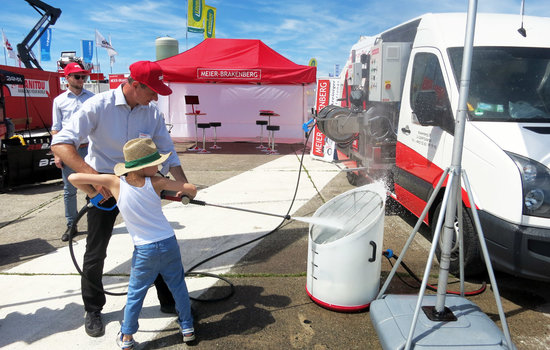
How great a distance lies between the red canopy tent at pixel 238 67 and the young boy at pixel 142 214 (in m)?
10.8

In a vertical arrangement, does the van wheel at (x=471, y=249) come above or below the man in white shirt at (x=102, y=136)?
below

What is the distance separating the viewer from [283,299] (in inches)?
134

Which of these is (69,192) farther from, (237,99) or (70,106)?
(237,99)

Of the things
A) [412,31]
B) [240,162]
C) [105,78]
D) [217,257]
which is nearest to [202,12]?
[105,78]

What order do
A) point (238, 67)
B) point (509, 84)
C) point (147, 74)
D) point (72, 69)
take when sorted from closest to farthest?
point (147, 74), point (509, 84), point (72, 69), point (238, 67)

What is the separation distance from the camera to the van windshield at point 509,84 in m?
3.65

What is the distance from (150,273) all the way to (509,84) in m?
3.69

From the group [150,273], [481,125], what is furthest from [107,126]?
[481,125]

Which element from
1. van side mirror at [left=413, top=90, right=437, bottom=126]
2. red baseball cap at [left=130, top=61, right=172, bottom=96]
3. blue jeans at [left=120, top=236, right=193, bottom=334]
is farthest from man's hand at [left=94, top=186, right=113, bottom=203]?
van side mirror at [left=413, top=90, right=437, bottom=126]

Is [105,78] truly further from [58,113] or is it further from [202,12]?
[58,113]

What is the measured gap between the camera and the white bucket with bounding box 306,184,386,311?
9.73 ft

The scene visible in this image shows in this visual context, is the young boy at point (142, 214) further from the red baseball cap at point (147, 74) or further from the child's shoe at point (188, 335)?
the red baseball cap at point (147, 74)

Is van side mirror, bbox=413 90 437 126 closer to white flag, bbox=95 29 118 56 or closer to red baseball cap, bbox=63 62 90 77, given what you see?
red baseball cap, bbox=63 62 90 77

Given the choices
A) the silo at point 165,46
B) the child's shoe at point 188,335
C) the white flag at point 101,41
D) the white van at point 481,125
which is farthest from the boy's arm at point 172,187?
the white flag at point 101,41
